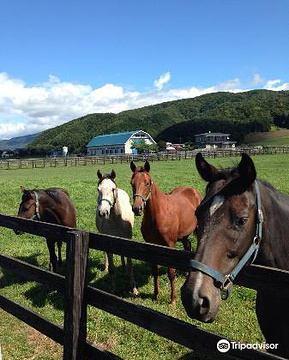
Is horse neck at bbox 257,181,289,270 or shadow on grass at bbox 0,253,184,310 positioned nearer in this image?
horse neck at bbox 257,181,289,270

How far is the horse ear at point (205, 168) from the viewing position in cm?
274

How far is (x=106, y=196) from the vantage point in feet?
23.1

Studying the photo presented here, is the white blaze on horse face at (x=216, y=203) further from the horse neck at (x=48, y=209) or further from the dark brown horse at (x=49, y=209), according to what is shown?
the horse neck at (x=48, y=209)

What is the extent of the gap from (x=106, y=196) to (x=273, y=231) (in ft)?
15.2

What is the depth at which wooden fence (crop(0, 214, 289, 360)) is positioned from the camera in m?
2.42

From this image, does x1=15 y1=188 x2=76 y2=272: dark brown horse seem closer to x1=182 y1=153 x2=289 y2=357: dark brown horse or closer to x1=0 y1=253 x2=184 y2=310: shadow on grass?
x1=0 y1=253 x2=184 y2=310: shadow on grass

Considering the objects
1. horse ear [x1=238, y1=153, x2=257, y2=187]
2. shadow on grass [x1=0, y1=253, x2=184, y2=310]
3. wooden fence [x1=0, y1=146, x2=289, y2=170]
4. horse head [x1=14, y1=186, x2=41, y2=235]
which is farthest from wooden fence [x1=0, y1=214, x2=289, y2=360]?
wooden fence [x1=0, y1=146, x2=289, y2=170]

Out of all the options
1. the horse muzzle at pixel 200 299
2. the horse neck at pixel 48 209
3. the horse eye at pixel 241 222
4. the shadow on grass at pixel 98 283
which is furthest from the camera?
the horse neck at pixel 48 209

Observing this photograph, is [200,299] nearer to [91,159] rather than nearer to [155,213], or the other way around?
[155,213]

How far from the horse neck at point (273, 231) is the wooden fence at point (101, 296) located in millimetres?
389

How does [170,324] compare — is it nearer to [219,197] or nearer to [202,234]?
[202,234]

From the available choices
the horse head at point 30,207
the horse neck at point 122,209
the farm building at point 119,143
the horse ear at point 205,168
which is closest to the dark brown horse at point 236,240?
the horse ear at point 205,168

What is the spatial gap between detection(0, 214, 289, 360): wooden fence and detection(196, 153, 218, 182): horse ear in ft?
2.02

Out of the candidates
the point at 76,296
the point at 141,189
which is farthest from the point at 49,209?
the point at 76,296
